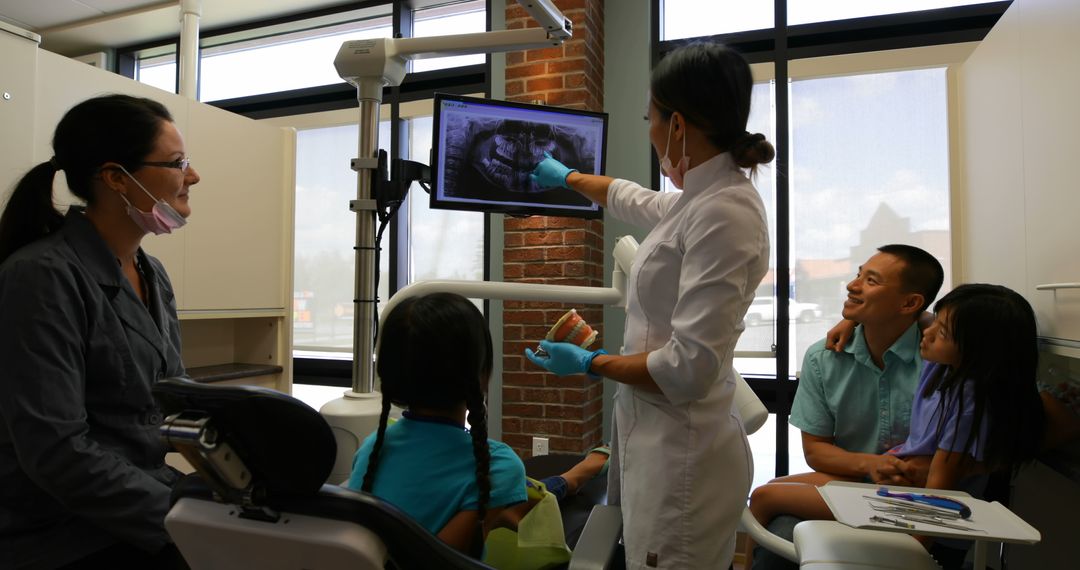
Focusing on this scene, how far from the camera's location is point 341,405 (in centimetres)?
159

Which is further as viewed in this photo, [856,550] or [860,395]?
[860,395]

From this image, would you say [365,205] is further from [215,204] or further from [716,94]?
[215,204]

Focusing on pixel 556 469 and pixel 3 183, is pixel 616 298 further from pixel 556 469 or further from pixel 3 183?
pixel 3 183

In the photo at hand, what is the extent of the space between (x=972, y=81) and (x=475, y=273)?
244 cm

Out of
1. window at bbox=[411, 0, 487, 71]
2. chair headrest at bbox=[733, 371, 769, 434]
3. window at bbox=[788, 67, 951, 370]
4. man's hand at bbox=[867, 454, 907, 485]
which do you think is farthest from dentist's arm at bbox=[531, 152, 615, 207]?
window at bbox=[411, 0, 487, 71]

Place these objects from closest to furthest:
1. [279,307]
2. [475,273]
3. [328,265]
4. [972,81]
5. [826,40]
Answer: [972,81], [826,40], [279,307], [475,273], [328,265]

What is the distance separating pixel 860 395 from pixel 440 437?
135 cm

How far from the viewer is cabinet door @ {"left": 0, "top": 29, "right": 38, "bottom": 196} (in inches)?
79.5

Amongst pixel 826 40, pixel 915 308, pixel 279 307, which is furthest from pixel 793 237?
pixel 279 307

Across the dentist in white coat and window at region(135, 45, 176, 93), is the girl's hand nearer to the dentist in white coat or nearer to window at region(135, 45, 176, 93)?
the dentist in white coat

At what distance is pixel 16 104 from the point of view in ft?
6.76

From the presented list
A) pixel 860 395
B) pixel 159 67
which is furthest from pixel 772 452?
pixel 159 67

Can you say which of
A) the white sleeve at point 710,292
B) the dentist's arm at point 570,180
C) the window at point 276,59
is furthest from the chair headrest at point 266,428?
the window at point 276,59

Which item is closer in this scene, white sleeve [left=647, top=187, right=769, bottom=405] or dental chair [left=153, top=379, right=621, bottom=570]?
dental chair [left=153, top=379, right=621, bottom=570]
